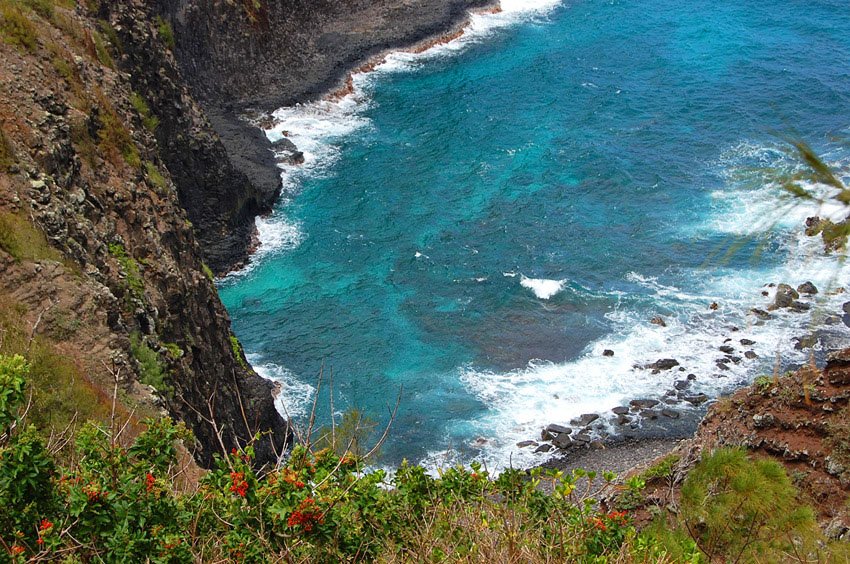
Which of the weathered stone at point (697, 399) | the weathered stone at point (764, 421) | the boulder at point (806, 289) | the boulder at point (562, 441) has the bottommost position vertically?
the weathered stone at point (697, 399)

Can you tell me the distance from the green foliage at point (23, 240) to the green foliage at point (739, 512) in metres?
16.5

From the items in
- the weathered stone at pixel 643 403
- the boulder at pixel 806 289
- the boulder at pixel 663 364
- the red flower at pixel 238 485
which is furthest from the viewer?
the boulder at pixel 806 289

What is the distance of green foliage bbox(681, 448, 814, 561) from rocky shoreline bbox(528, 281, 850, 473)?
943 inches

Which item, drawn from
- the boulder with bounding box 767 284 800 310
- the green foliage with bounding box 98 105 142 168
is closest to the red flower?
the green foliage with bounding box 98 105 142 168

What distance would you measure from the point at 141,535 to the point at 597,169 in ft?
175

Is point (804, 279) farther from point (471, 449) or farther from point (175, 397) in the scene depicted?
point (175, 397)

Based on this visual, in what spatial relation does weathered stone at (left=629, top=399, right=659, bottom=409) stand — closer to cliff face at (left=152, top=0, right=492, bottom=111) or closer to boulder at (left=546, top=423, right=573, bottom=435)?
boulder at (left=546, top=423, right=573, bottom=435)

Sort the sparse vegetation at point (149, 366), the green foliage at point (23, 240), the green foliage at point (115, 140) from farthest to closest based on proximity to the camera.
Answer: the green foliage at point (115, 140) < the sparse vegetation at point (149, 366) < the green foliage at point (23, 240)

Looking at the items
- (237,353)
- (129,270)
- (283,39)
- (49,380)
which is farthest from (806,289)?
(283,39)

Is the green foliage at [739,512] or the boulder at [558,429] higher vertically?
the green foliage at [739,512]

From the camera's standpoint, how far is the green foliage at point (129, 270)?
25141mm

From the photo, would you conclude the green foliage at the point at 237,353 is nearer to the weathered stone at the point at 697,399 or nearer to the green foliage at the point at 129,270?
the green foliage at the point at 129,270

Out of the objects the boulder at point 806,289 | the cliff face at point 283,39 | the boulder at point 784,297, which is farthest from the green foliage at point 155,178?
the boulder at point 806,289

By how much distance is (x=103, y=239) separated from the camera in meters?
25.7
